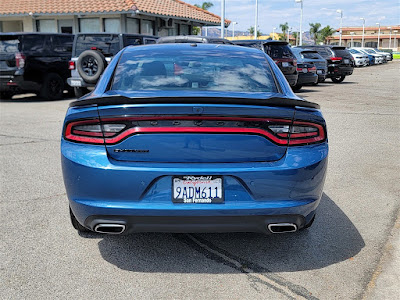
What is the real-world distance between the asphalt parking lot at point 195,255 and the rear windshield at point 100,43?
8.36 m

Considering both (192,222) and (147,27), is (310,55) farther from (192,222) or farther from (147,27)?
(192,222)

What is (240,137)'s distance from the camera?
124 inches

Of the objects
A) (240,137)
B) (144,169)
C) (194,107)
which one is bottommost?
(144,169)

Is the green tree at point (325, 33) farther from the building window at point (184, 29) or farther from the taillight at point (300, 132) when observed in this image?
the taillight at point (300, 132)

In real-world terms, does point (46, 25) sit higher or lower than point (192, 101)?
higher

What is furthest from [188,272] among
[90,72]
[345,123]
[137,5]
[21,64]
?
[137,5]

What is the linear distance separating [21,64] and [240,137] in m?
12.2

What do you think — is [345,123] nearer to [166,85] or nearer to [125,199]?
[166,85]

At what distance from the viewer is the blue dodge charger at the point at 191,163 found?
123 inches

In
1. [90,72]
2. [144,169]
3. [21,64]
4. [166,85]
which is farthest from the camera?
[21,64]

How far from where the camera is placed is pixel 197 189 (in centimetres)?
314

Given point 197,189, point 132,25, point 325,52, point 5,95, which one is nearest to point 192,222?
point 197,189

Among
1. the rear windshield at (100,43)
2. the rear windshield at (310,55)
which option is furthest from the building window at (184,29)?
the rear windshield at (100,43)

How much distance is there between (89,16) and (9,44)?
40.3 ft
